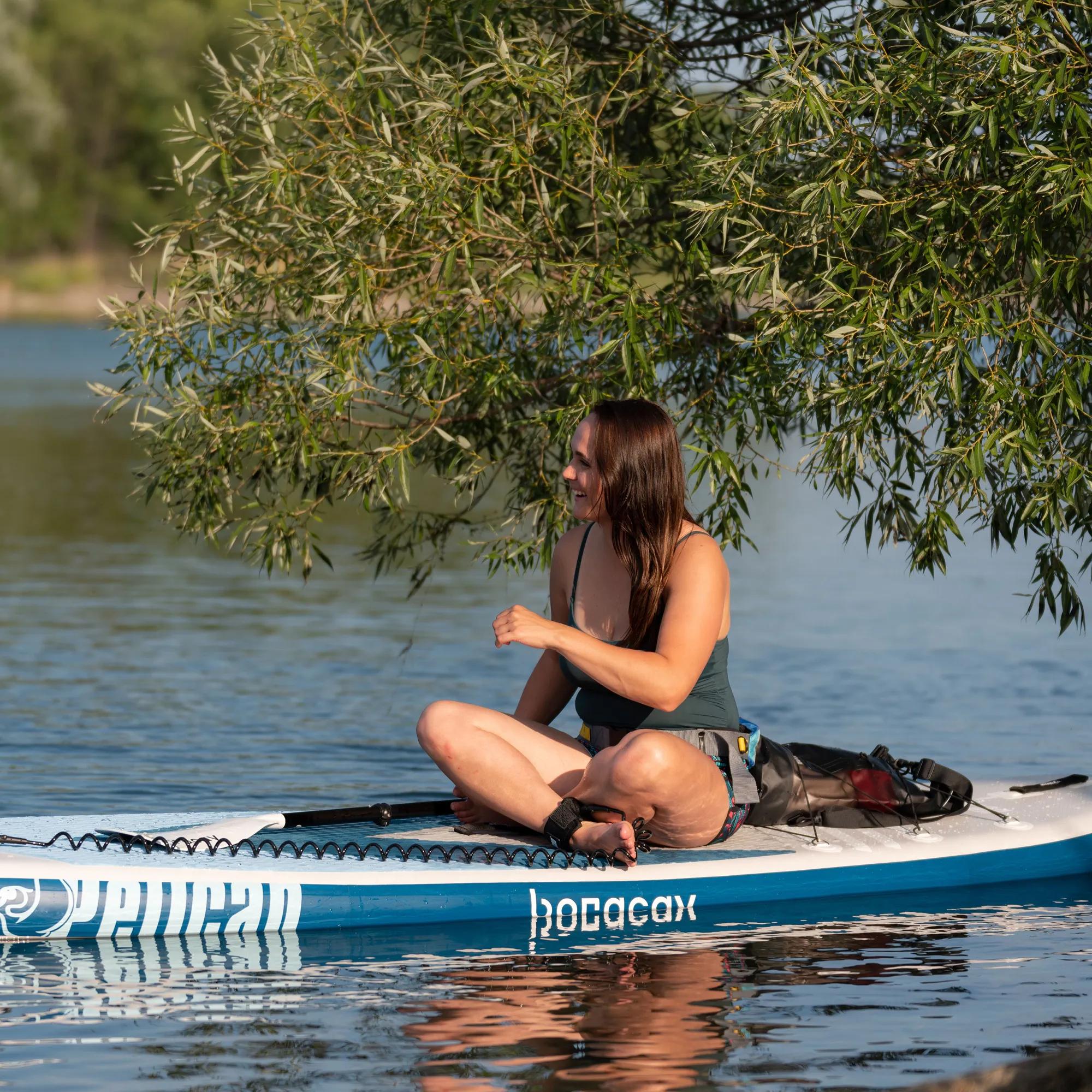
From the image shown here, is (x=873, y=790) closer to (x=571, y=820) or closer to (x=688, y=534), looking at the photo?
(x=571, y=820)

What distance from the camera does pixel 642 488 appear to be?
605 centimetres

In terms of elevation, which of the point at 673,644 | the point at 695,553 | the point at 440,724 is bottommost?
the point at 440,724

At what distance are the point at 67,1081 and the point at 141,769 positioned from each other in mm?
4664

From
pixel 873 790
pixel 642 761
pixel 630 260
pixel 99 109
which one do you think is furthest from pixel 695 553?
pixel 99 109

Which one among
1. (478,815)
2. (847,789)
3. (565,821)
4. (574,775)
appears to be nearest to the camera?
(565,821)

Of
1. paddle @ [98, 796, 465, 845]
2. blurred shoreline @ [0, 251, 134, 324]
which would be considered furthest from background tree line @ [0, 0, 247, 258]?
paddle @ [98, 796, 465, 845]

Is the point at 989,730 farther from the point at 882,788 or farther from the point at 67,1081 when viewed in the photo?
the point at 67,1081

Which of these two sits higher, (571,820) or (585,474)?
(585,474)

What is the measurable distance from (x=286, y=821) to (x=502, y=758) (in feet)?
3.20

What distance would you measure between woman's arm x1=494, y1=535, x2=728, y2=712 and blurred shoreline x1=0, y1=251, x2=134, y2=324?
63.1m

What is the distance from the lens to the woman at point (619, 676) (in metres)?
5.98

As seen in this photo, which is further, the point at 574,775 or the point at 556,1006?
the point at 574,775

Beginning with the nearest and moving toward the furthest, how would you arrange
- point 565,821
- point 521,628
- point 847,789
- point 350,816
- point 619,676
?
1. point 521,628
2. point 619,676
3. point 565,821
4. point 350,816
5. point 847,789

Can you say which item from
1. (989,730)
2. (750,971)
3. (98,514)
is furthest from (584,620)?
(98,514)
